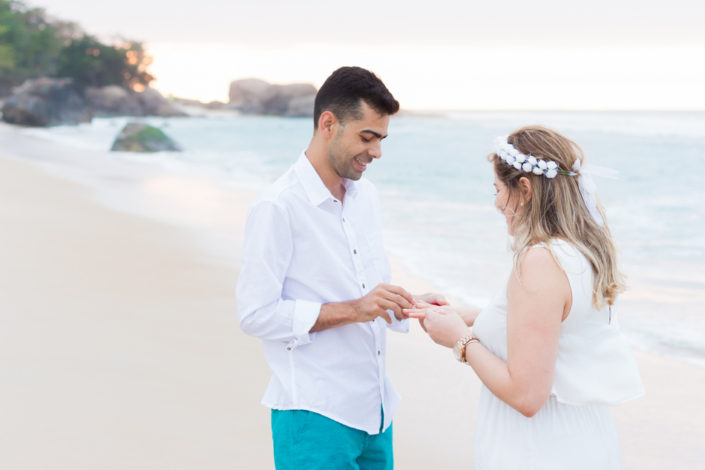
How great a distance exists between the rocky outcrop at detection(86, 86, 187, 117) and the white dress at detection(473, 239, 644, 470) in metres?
63.1

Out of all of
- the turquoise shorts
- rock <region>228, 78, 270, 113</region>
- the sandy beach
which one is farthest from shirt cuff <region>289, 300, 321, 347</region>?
rock <region>228, 78, 270, 113</region>

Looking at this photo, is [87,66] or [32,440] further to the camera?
[87,66]

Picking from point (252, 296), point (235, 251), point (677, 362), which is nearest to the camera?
point (252, 296)

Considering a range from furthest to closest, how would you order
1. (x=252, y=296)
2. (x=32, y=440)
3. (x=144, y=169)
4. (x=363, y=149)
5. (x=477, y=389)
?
1. (x=144, y=169)
2. (x=477, y=389)
3. (x=32, y=440)
4. (x=363, y=149)
5. (x=252, y=296)

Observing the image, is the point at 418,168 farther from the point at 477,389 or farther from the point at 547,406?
the point at 547,406

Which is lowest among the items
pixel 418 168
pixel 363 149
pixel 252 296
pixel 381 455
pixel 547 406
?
pixel 418 168

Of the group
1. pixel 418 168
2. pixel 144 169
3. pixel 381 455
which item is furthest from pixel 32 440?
pixel 418 168

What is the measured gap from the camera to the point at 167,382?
4852 mm

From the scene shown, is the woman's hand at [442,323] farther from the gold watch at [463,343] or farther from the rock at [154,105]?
the rock at [154,105]

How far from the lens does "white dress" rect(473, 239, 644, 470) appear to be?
2172 millimetres

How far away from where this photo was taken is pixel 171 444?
162 inches

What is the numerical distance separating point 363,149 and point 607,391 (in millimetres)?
1114

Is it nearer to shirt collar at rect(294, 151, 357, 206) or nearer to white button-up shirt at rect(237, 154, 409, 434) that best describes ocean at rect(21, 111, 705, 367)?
white button-up shirt at rect(237, 154, 409, 434)

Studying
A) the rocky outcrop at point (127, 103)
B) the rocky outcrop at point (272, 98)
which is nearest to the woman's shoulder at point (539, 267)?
the rocky outcrop at point (127, 103)
